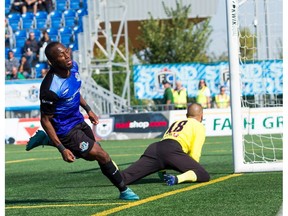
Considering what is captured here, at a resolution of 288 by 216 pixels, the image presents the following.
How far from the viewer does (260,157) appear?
→ 51.1ft

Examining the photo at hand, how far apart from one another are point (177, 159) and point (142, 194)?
132cm

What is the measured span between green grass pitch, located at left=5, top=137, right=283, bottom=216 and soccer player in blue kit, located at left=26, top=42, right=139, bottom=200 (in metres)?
0.51

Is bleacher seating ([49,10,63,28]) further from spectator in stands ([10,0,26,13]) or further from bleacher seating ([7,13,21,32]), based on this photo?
spectator in stands ([10,0,26,13])

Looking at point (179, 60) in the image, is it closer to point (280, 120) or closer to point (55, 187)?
point (280, 120)

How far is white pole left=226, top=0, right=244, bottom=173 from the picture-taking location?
12664 millimetres

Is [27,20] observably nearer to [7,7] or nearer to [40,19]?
[40,19]

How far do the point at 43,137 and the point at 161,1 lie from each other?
143ft

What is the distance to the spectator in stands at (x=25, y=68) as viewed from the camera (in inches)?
1212

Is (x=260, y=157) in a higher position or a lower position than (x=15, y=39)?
lower

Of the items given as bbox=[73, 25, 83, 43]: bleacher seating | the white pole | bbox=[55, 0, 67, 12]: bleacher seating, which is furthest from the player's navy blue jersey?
bbox=[55, 0, 67, 12]: bleacher seating

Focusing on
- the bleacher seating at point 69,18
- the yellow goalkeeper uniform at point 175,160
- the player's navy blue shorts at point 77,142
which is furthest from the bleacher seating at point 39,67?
the player's navy blue shorts at point 77,142

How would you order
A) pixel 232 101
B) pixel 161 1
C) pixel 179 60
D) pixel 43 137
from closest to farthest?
pixel 43 137 → pixel 232 101 → pixel 179 60 → pixel 161 1
